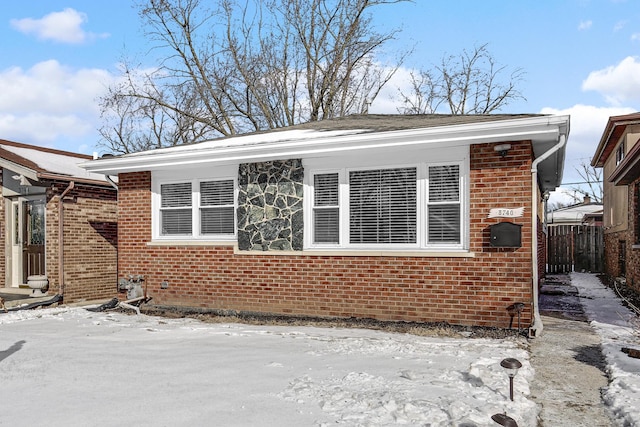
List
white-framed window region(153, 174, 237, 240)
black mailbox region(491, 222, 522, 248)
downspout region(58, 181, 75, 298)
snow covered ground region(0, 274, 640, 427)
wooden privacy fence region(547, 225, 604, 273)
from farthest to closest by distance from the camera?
wooden privacy fence region(547, 225, 604, 273) → downspout region(58, 181, 75, 298) → white-framed window region(153, 174, 237, 240) → black mailbox region(491, 222, 522, 248) → snow covered ground region(0, 274, 640, 427)

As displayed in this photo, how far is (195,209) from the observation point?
920 cm

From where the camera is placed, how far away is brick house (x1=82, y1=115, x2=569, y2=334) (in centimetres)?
691

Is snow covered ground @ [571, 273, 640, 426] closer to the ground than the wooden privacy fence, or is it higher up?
closer to the ground

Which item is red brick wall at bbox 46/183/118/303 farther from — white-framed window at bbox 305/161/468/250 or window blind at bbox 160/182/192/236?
white-framed window at bbox 305/161/468/250

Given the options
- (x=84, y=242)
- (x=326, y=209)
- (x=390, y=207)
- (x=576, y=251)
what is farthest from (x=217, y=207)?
(x=576, y=251)

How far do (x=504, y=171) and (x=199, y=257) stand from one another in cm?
541

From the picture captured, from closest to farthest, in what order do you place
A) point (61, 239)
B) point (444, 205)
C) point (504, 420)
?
1. point (504, 420)
2. point (444, 205)
3. point (61, 239)

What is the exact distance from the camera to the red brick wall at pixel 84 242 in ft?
35.8

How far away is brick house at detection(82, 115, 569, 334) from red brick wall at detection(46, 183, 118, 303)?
2.03 meters

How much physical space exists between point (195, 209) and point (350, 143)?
3398 mm

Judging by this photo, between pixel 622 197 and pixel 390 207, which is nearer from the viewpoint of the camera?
pixel 390 207

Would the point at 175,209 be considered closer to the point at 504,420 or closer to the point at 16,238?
the point at 16,238

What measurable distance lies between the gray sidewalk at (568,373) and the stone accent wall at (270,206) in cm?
402

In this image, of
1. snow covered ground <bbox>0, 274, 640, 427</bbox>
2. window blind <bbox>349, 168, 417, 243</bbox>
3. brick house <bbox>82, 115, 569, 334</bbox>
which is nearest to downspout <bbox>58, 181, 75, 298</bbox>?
brick house <bbox>82, 115, 569, 334</bbox>
